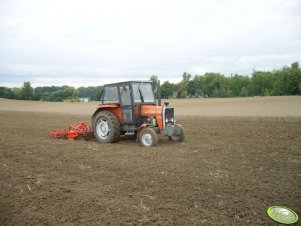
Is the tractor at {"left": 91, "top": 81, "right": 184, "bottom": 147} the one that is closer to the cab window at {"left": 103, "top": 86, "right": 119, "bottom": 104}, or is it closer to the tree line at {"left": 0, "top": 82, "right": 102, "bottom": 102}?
the cab window at {"left": 103, "top": 86, "right": 119, "bottom": 104}

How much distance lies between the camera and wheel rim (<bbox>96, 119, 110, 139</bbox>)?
11.5m

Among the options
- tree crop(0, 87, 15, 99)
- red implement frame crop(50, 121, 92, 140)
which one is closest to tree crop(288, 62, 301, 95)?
tree crop(0, 87, 15, 99)

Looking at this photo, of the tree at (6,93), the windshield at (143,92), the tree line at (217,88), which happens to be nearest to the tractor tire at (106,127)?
the windshield at (143,92)

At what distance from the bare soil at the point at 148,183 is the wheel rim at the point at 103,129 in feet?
3.69

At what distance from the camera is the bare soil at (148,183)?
480cm

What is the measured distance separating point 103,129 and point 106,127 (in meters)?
0.18

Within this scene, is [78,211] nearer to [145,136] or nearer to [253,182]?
[253,182]

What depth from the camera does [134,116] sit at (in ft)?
35.6

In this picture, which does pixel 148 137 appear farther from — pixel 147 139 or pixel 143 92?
pixel 143 92

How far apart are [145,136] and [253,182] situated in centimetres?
470

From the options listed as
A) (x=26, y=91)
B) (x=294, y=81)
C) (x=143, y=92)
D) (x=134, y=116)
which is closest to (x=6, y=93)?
(x=26, y=91)

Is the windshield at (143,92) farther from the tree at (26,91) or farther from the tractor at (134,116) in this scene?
the tree at (26,91)

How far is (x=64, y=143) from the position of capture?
36.1ft

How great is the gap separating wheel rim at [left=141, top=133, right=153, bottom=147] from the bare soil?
1.44 feet
